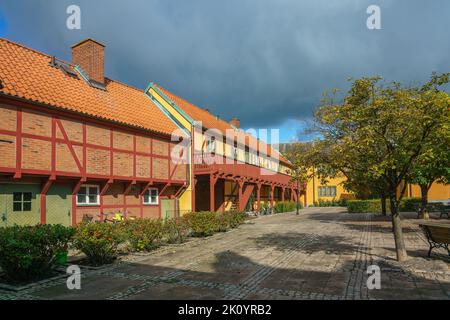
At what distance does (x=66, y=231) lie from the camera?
8281 millimetres

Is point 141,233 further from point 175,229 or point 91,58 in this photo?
point 91,58

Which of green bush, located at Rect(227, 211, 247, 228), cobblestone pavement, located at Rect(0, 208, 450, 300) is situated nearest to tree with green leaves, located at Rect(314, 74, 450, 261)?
cobblestone pavement, located at Rect(0, 208, 450, 300)

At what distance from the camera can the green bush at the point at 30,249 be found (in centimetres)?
721

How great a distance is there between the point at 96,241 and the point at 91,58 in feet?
40.3

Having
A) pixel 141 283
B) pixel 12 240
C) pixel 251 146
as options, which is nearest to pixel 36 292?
pixel 12 240

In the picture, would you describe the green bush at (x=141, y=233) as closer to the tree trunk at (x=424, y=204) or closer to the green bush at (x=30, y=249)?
the green bush at (x=30, y=249)

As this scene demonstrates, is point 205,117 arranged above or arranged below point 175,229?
above

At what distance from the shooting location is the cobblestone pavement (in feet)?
21.5

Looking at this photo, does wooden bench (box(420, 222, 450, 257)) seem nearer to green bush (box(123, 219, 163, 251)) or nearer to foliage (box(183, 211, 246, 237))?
green bush (box(123, 219, 163, 251))

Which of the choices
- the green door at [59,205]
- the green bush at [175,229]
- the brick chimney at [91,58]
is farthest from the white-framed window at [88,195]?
the brick chimney at [91,58]

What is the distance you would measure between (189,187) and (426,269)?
589 inches

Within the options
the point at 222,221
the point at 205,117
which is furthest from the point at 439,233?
the point at 205,117

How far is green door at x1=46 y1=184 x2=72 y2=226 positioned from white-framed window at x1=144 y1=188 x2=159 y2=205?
4891mm

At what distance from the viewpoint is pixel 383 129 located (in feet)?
27.5
